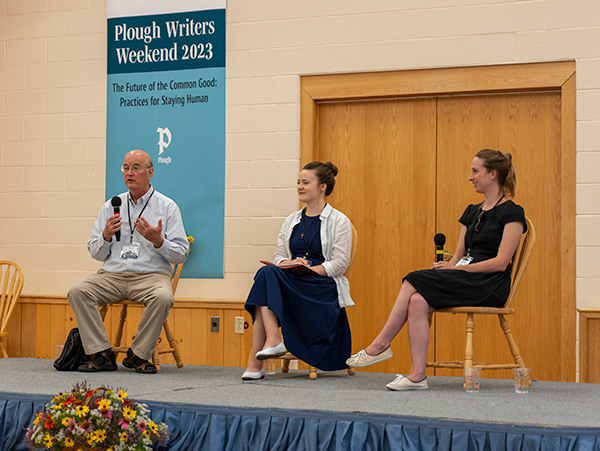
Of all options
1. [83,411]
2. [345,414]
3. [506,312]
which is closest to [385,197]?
[506,312]

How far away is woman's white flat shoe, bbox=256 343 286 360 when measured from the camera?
3598 mm

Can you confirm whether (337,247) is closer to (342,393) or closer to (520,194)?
(342,393)

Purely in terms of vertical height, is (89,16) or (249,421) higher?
(89,16)

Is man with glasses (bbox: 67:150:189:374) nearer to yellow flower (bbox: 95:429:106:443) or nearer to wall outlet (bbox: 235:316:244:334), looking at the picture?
wall outlet (bbox: 235:316:244:334)

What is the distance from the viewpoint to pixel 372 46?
193 inches

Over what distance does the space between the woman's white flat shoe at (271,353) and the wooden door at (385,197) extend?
4.48ft

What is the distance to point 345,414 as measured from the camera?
268 centimetres

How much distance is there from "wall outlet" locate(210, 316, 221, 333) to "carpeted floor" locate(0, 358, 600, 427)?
0.89 meters

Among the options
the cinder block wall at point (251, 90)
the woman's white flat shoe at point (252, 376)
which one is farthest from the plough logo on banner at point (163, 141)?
the woman's white flat shoe at point (252, 376)

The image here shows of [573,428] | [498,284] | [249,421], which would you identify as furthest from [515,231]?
[249,421]

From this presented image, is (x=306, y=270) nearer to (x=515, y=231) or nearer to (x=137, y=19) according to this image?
(x=515, y=231)

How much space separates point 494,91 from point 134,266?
2294 millimetres

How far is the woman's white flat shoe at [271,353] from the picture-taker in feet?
11.8

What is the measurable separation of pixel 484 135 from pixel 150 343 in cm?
228
